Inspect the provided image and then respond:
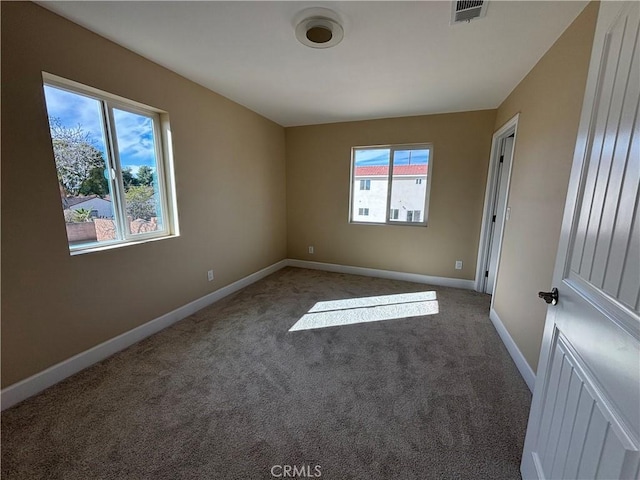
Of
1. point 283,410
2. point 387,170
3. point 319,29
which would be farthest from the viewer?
point 387,170

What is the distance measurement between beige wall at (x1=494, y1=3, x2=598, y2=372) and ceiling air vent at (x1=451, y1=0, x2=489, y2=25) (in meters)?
0.57

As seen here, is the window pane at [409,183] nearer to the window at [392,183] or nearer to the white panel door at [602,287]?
the window at [392,183]

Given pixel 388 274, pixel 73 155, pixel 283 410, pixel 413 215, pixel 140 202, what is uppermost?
pixel 73 155

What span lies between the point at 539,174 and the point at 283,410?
8.05ft

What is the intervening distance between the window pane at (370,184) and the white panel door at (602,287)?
3.06 meters

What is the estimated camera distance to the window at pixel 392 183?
12.3 ft

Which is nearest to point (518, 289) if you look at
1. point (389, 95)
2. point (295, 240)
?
point (389, 95)

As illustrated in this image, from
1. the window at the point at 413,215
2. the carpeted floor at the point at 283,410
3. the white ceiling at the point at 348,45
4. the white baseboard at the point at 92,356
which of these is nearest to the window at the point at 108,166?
the white ceiling at the point at 348,45

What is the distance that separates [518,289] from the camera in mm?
2229

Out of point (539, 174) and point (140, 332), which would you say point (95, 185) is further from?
point (539, 174)

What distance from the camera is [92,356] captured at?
79.8 inches

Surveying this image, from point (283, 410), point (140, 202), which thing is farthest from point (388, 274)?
point (140, 202)

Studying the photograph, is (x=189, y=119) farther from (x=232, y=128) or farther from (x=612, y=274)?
(x=612, y=274)

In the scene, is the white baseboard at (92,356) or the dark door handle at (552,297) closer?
the dark door handle at (552,297)
